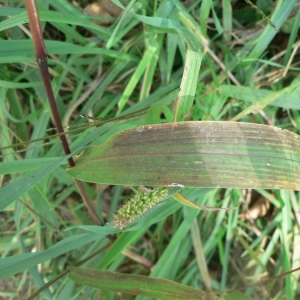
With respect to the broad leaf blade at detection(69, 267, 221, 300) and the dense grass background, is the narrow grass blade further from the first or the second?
the broad leaf blade at detection(69, 267, 221, 300)

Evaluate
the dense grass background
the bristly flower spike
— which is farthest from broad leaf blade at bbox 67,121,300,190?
the dense grass background

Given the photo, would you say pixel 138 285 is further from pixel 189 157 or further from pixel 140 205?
pixel 189 157

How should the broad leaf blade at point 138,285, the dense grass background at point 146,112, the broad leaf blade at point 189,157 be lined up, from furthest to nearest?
the dense grass background at point 146,112
the broad leaf blade at point 138,285
the broad leaf blade at point 189,157

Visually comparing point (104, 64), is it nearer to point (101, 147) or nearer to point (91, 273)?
point (101, 147)

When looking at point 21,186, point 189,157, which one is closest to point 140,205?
point 189,157

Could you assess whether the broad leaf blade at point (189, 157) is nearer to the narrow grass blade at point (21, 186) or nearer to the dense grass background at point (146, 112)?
the narrow grass blade at point (21, 186)

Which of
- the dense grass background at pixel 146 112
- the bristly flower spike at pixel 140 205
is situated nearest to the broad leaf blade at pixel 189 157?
the bristly flower spike at pixel 140 205
